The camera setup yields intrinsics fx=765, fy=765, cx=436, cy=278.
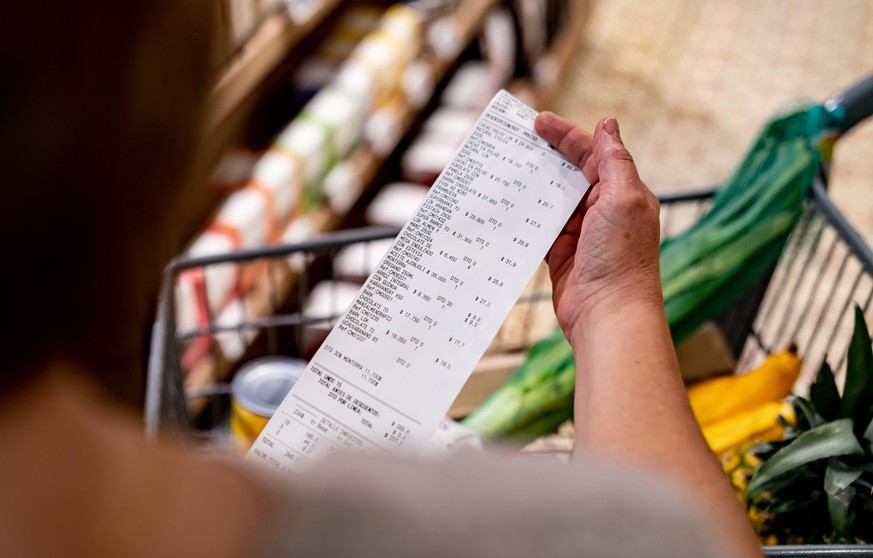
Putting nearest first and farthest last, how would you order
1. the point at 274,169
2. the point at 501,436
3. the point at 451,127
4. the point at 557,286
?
1. the point at 557,286
2. the point at 501,436
3. the point at 274,169
4. the point at 451,127

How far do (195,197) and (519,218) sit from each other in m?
0.51

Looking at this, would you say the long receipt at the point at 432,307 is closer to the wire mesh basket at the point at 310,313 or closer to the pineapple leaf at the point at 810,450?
the wire mesh basket at the point at 310,313

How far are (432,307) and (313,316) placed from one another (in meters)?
0.60

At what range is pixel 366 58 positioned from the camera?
73.9 inches

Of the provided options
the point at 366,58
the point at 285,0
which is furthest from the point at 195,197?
the point at 366,58

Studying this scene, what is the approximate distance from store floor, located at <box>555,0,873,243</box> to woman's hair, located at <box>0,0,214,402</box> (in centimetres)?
244

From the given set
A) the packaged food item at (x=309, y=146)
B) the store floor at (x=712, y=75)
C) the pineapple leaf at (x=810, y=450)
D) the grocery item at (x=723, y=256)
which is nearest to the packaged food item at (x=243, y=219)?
the packaged food item at (x=309, y=146)

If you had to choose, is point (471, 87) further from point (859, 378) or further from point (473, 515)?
point (473, 515)

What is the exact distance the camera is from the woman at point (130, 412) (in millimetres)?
294

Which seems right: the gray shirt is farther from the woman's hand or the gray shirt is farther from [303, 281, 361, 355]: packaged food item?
[303, 281, 361, 355]: packaged food item

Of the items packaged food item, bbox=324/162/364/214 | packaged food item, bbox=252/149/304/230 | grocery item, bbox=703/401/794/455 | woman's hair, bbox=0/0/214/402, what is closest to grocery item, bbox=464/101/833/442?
grocery item, bbox=703/401/794/455

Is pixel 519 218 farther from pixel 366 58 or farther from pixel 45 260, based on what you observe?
pixel 366 58

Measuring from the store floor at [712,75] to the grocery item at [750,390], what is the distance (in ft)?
4.73

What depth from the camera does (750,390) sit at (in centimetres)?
123
